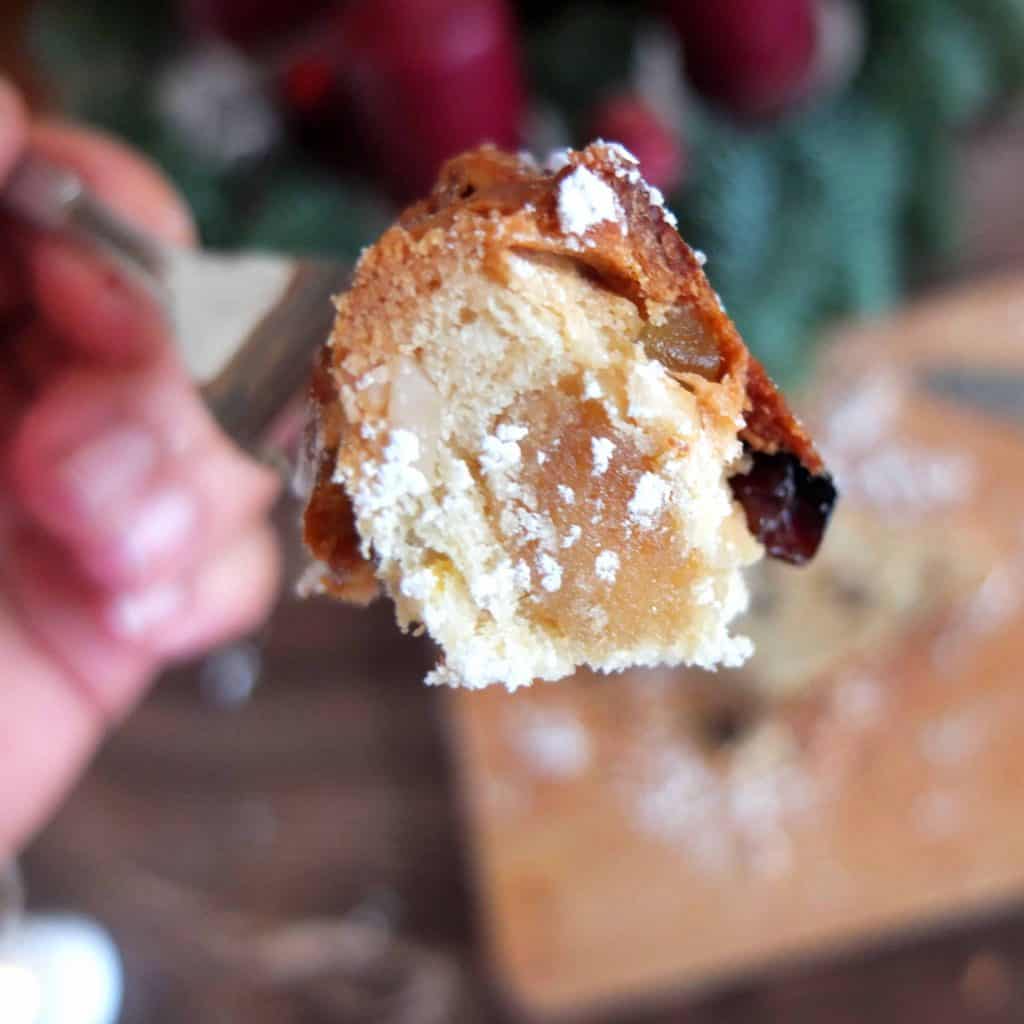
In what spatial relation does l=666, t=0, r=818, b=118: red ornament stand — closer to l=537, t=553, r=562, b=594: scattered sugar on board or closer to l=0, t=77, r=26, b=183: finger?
l=0, t=77, r=26, b=183: finger

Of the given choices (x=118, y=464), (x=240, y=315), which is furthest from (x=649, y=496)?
(x=118, y=464)

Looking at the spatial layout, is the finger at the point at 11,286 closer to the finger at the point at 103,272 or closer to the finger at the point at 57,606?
the finger at the point at 103,272

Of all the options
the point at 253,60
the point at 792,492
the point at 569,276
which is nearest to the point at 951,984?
the point at 792,492

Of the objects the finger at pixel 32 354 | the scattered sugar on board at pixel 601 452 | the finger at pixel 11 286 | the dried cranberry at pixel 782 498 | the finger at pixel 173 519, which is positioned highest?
the scattered sugar on board at pixel 601 452

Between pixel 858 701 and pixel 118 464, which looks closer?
pixel 118 464

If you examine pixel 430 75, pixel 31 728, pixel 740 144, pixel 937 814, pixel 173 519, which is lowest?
pixel 937 814

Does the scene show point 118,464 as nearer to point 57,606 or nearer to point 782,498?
point 57,606

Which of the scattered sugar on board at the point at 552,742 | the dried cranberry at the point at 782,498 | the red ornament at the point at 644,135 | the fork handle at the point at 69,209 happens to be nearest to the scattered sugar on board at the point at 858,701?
the scattered sugar on board at the point at 552,742
